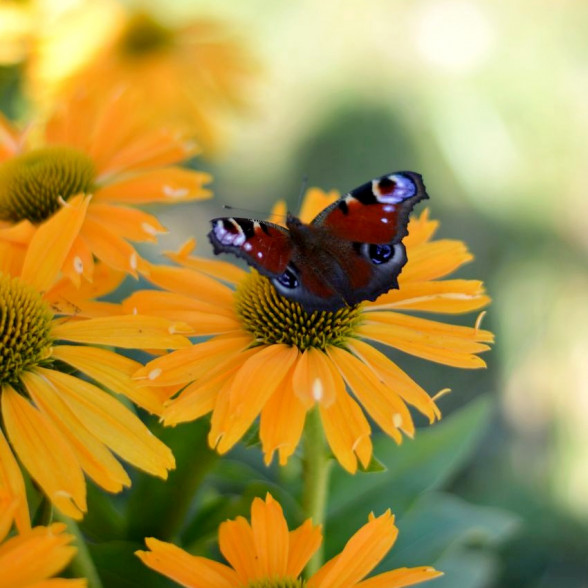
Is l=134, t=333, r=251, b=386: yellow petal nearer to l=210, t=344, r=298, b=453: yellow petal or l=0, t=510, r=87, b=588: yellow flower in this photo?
l=210, t=344, r=298, b=453: yellow petal

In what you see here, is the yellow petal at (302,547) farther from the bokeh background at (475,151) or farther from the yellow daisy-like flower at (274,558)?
the bokeh background at (475,151)

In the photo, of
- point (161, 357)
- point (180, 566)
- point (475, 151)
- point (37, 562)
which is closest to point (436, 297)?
point (161, 357)

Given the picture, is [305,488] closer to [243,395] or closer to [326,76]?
[243,395]

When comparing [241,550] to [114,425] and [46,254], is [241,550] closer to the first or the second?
[114,425]

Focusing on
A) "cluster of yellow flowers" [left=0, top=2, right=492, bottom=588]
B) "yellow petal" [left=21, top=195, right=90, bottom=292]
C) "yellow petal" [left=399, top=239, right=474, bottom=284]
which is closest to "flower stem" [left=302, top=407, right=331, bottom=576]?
"cluster of yellow flowers" [left=0, top=2, right=492, bottom=588]

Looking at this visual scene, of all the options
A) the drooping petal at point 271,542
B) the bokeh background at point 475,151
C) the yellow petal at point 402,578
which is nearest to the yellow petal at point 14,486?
the drooping petal at point 271,542

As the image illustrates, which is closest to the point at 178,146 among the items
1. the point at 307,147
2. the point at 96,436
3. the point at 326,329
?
the point at 326,329
